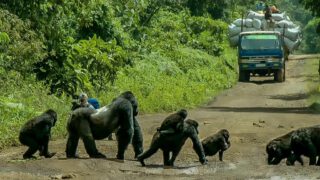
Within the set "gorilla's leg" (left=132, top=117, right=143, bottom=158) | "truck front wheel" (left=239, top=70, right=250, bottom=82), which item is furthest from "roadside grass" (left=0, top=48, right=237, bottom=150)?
"gorilla's leg" (left=132, top=117, right=143, bottom=158)

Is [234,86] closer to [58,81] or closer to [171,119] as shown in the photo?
[58,81]

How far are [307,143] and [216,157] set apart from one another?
7.28ft

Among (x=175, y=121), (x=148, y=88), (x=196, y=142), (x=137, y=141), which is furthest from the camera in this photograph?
(x=148, y=88)

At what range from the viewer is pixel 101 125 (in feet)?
42.2

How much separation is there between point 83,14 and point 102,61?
5.64 ft

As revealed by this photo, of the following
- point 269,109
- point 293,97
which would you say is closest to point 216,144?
point 269,109

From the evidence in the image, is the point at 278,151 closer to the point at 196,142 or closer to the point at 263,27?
the point at 196,142

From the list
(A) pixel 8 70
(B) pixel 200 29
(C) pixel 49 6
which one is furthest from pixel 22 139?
(B) pixel 200 29

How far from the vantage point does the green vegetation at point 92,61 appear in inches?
731

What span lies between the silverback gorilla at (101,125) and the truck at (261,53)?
87.7ft

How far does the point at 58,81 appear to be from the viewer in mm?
21516

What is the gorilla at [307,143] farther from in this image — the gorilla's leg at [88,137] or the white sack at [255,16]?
the white sack at [255,16]

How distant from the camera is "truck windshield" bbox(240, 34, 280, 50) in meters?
39.2

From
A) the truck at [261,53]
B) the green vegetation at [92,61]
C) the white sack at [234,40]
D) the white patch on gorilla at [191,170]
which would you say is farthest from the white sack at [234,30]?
the white patch on gorilla at [191,170]
